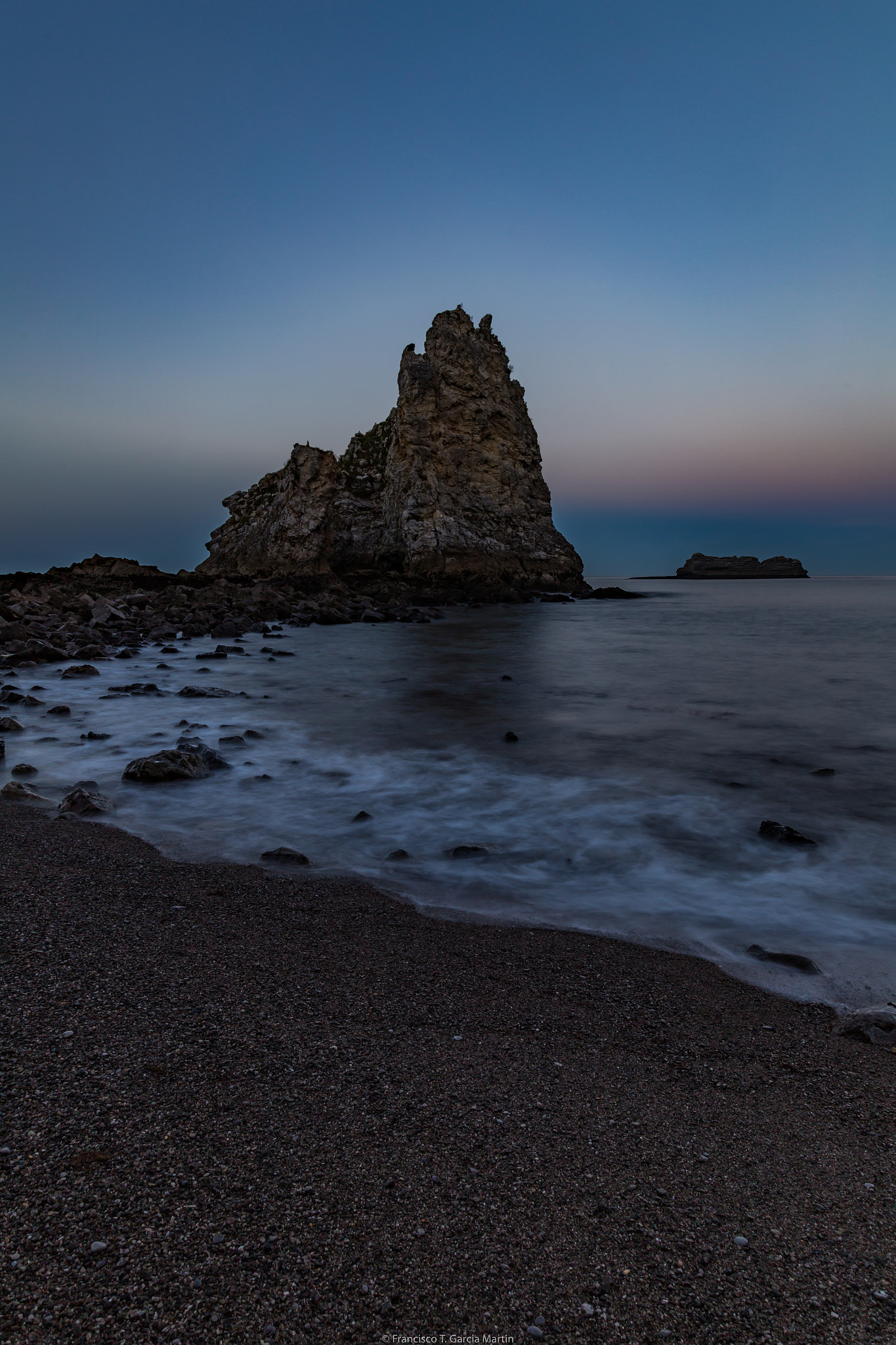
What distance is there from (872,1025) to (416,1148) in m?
1.75

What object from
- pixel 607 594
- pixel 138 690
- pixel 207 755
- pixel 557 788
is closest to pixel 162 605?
pixel 138 690

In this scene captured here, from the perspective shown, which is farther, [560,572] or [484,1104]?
[560,572]

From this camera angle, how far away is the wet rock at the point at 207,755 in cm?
575

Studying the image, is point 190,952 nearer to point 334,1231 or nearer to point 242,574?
point 334,1231

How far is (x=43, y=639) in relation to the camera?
13.6 m

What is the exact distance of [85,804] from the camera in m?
4.52

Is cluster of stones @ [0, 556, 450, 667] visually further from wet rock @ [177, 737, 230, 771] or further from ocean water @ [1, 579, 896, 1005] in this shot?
wet rock @ [177, 737, 230, 771]

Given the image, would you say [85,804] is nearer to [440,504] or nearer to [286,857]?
[286,857]

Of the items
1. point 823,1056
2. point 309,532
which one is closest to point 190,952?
point 823,1056

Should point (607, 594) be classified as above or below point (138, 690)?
above

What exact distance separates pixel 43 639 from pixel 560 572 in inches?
1374

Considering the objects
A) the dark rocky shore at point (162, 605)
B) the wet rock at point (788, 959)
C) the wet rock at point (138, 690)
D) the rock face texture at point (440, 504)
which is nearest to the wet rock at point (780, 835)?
the wet rock at point (788, 959)

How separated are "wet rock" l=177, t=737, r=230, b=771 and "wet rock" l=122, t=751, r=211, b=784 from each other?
109mm

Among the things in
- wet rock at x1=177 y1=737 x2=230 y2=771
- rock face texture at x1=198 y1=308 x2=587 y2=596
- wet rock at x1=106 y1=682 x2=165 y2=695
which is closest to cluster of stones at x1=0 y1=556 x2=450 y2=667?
wet rock at x1=106 y1=682 x2=165 y2=695
